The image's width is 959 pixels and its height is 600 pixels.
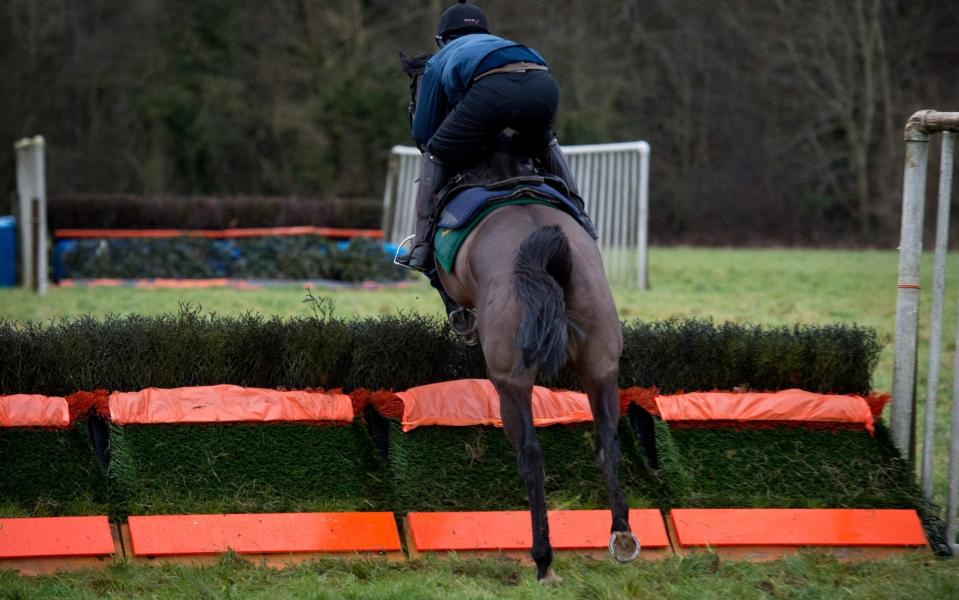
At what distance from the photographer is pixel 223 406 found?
18.3ft

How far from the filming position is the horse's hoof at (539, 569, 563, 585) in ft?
14.8

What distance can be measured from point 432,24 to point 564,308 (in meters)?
29.1

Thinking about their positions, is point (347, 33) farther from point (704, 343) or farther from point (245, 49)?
point (704, 343)

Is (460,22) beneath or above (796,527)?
above

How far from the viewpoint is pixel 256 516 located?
522cm

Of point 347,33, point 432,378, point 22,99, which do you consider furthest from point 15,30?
point 432,378

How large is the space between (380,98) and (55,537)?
91.8 feet

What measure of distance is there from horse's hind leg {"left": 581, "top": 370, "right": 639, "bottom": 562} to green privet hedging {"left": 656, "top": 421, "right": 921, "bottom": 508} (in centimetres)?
101

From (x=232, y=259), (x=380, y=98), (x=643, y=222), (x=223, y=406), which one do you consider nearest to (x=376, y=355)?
(x=223, y=406)

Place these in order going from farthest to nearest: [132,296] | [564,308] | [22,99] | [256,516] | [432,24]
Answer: [432,24] → [22,99] → [132,296] → [256,516] → [564,308]

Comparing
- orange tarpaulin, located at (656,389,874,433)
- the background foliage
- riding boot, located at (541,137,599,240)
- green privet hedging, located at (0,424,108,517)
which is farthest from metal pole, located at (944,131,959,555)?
the background foliage

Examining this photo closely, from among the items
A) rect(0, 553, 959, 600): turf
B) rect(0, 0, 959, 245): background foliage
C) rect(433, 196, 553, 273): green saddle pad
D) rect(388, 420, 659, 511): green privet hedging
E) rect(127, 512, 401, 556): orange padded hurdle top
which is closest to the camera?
rect(0, 553, 959, 600): turf

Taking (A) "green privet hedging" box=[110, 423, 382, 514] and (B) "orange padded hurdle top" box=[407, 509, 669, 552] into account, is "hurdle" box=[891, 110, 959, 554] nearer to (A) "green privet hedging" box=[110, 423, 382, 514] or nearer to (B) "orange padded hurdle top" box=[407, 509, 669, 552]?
(B) "orange padded hurdle top" box=[407, 509, 669, 552]

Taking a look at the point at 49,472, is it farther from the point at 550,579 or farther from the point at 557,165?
the point at 557,165
